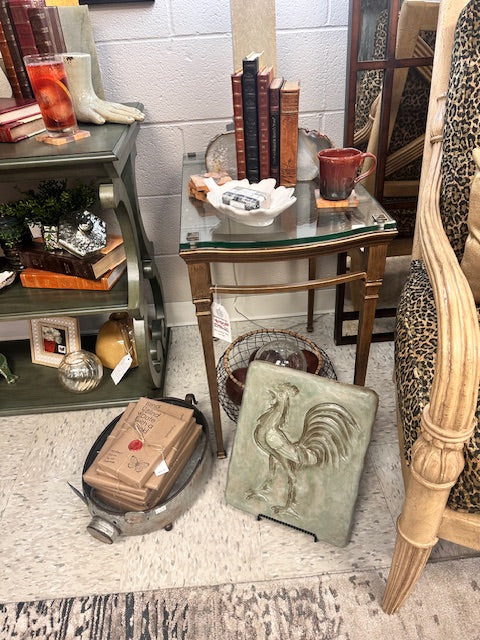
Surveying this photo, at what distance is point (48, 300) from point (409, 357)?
99cm

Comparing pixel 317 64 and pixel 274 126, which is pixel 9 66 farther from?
pixel 317 64

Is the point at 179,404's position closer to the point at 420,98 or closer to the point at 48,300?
the point at 48,300

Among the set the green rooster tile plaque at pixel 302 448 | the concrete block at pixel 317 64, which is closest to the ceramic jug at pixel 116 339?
the green rooster tile plaque at pixel 302 448

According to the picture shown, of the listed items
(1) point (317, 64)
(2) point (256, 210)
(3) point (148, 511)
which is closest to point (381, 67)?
(1) point (317, 64)

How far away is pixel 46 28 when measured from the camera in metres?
1.13

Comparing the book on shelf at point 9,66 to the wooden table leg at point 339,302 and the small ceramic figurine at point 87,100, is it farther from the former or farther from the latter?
the wooden table leg at point 339,302

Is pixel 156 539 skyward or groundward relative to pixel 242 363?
groundward

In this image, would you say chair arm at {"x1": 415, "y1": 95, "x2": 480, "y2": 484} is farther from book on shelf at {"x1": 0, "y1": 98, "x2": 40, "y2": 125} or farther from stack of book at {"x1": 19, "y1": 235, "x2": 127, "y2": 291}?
book on shelf at {"x1": 0, "y1": 98, "x2": 40, "y2": 125}

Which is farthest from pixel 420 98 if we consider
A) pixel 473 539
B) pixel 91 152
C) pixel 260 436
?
pixel 473 539

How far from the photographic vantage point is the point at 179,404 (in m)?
1.39

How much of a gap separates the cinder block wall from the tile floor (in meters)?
0.90

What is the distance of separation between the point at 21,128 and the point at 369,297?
928 mm

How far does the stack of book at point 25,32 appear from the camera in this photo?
3.64ft

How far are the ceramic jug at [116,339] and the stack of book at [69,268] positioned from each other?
0.65ft
